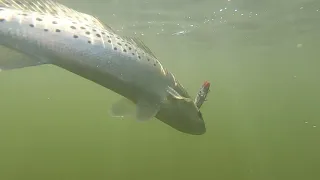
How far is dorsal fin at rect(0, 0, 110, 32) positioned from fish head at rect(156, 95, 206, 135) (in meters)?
1.20

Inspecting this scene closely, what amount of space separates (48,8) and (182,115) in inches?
76.6

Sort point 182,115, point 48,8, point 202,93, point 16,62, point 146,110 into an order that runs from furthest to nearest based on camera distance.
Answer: point 202,93 → point 182,115 → point 146,110 → point 48,8 → point 16,62

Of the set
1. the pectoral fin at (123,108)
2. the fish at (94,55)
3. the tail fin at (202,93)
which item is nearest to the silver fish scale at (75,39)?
the fish at (94,55)

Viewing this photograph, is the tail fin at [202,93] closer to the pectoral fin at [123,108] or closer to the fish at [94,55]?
the fish at [94,55]

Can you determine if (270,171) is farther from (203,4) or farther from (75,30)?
(203,4)

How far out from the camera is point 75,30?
3.22 metres

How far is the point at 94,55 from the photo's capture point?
322cm

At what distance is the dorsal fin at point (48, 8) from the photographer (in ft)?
10.6

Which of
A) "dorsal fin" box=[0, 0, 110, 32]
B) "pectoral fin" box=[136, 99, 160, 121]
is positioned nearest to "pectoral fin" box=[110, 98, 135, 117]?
"pectoral fin" box=[136, 99, 160, 121]

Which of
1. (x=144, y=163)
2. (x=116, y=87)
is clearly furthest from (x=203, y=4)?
(x=116, y=87)

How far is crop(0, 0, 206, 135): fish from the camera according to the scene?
3.04m

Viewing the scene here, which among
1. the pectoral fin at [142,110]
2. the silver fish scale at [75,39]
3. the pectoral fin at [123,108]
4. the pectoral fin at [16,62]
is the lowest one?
the pectoral fin at [123,108]

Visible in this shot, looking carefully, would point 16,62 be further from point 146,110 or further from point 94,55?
point 146,110

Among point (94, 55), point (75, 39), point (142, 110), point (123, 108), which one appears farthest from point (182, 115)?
point (75, 39)
